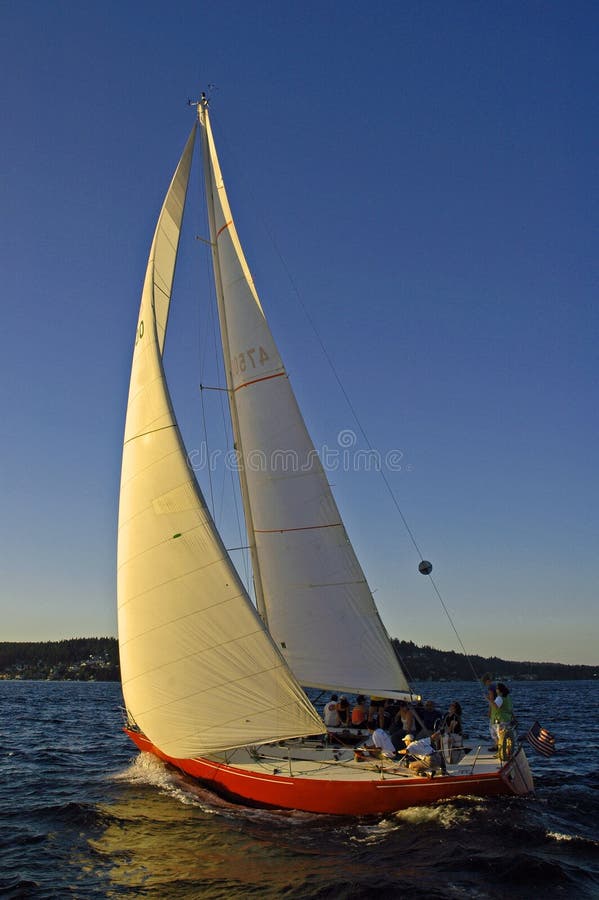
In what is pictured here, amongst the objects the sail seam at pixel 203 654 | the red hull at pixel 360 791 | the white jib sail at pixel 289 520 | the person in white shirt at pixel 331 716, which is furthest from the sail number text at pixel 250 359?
the red hull at pixel 360 791

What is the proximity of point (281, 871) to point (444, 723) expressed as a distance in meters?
4.59

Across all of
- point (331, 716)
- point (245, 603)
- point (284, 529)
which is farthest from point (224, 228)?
point (331, 716)

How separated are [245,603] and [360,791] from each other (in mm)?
3510

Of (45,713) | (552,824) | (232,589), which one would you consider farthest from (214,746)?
(45,713)

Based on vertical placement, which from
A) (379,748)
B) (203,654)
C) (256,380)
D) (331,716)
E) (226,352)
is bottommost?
(379,748)

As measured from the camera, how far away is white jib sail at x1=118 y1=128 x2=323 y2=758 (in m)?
10.6

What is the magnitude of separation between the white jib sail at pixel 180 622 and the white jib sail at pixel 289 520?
2.38m

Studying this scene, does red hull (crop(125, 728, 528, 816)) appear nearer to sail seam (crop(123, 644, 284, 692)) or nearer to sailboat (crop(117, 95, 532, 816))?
sailboat (crop(117, 95, 532, 816))

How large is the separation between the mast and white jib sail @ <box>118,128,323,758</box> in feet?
7.25

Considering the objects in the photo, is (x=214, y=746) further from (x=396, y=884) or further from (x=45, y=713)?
(x=45, y=713)

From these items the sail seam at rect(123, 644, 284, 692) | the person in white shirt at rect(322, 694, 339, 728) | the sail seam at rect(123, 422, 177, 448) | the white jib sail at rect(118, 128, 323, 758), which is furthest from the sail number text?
the person in white shirt at rect(322, 694, 339, 728)

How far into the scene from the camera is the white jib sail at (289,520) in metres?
13.0

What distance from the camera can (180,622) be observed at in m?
11.0

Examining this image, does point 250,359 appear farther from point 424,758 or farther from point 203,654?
point 424,758
